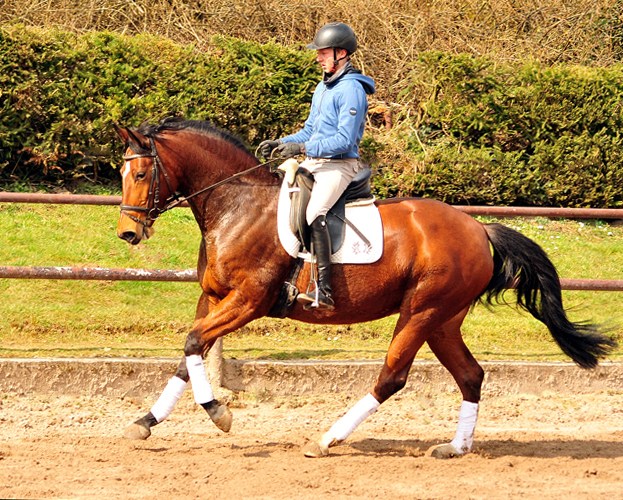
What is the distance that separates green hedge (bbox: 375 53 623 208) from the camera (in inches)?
412

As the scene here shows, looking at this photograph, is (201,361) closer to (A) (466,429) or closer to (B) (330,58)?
(A) (466,429)

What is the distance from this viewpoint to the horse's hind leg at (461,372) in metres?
5.57

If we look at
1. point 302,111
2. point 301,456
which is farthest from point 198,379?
point 302,111

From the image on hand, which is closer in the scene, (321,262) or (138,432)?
(321,262)

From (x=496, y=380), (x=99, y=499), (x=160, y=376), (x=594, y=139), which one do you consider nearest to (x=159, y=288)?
(x=160, y=376)

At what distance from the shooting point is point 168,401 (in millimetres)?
5328

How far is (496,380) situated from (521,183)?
4475mm

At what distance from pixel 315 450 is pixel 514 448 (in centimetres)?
154

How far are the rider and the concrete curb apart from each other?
1513 mm

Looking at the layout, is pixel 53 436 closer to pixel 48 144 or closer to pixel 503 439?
pixel 503 439

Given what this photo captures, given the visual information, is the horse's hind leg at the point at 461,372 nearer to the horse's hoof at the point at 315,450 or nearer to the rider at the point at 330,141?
the horse's hoof at the point at 315,450

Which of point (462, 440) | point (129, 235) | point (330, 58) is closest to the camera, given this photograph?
point (129, 235)

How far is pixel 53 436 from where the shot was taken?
573cm

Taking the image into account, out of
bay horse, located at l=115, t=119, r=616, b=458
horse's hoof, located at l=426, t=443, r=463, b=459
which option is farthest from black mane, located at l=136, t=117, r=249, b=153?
horse's hoof, located at l=426, t=443, r=463, b=459
